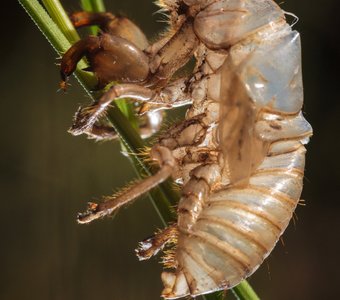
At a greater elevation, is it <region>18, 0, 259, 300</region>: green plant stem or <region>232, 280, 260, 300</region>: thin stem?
<region>18, 0, 259, 300</region>: green plant stem

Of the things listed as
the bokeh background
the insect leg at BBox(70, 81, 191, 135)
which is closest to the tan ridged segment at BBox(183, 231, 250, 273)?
the insect leg at BBox(70, 81, 191, 135)

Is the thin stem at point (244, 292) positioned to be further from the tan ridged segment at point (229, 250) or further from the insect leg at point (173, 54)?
the insect leg at point (173, 54)

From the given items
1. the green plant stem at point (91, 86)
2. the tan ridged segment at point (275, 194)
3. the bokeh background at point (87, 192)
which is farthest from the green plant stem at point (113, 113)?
the bokeh background at point (87, 192)

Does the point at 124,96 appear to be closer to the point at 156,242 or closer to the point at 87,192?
the point at 156,242

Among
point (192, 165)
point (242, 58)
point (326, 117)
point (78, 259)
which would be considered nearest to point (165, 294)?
point (192, 165)

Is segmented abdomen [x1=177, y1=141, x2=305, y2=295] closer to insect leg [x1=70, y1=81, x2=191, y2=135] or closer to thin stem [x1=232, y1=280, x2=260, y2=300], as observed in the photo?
thin stem [x1=232, y1=280, x2=260, y2=300]
